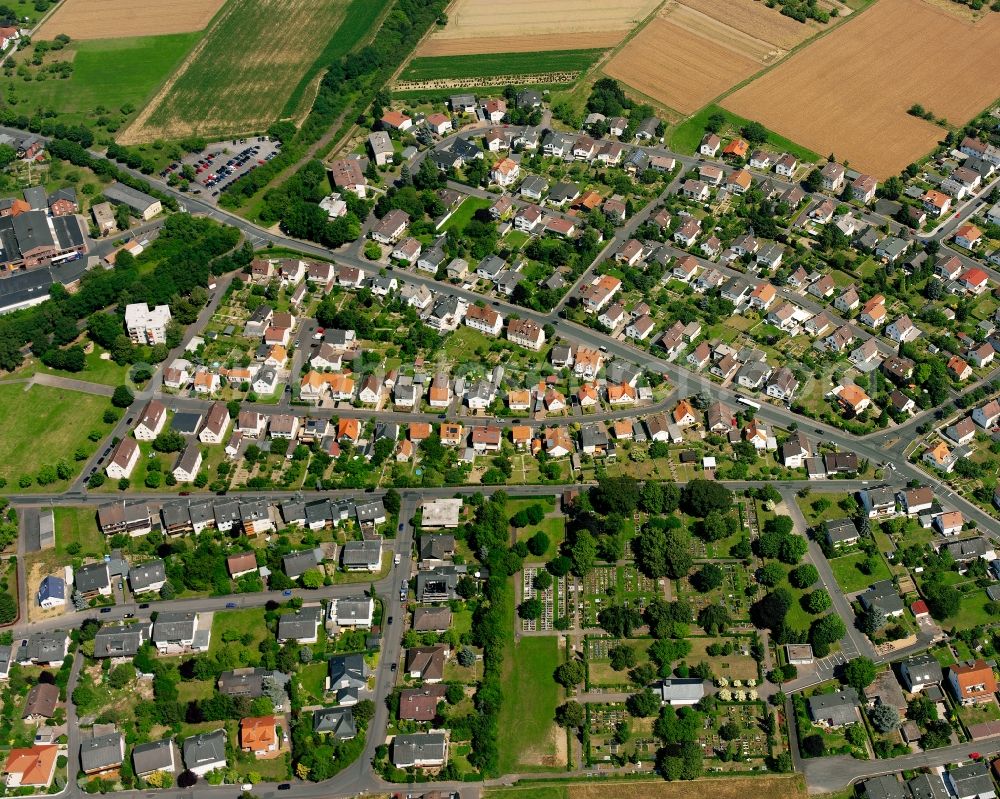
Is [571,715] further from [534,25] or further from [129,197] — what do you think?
[534,25]

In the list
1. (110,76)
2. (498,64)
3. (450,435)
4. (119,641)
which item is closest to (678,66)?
(498,64)

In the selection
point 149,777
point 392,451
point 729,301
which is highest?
point 729,301

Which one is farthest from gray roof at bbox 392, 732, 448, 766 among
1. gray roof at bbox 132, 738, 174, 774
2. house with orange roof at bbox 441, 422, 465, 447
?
house with orange roof at bbox 441, 422, 465, 447

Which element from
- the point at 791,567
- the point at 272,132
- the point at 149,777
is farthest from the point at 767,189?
the point at 149,777

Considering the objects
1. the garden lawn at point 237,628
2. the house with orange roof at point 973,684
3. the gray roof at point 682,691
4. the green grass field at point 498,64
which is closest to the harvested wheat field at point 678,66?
the green grass field at point 498,64

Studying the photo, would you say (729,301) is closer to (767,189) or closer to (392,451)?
(767,189)

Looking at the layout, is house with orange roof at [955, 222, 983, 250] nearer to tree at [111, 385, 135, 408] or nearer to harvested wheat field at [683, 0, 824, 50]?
harvested wheat field at [683, 0, 824, 50]

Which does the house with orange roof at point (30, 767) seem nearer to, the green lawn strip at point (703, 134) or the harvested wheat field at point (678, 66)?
the green lawn strip at point (703, 134)
